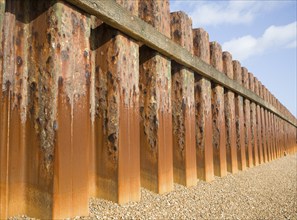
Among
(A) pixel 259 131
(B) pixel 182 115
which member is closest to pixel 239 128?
(A) pixel 259 131

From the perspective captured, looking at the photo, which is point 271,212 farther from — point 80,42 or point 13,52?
point 13,52

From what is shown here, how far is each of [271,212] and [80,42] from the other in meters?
2.73

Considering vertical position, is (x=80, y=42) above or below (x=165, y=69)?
below

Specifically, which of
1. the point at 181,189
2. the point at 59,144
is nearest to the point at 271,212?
the point at 181,189

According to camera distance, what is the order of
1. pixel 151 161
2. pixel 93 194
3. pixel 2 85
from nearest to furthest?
1. pixel 2 85
2. pixel 93 194
3. pixel 151 161

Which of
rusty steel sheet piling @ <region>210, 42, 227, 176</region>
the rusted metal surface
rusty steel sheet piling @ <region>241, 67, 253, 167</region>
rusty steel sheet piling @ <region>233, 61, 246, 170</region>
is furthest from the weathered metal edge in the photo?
the rusted metal surface

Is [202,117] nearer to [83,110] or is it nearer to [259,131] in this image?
[83,110]

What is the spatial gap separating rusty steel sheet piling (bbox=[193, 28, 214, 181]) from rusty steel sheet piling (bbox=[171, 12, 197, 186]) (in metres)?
0.44

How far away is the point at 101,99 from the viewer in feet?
8.29

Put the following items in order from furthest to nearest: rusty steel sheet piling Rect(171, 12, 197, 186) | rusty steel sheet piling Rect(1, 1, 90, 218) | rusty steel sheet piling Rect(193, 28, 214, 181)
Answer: rusty steel sheet piling Rect(193, 28, 214, 181), rusty steel sheet piling Rect(171, 12, 197, 186), rusty steel sheet piling Rect(1, 1, 90, 218)

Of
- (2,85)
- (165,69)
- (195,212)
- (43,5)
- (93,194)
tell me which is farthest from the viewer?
(165,69)

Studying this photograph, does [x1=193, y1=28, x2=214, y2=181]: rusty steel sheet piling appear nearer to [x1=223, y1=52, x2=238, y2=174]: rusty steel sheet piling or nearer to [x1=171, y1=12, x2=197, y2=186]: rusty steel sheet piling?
[x1=171, y1=12, x2=197, y2=186]: rusty steel sheet piling

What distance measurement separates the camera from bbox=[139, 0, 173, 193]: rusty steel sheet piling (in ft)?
9.93

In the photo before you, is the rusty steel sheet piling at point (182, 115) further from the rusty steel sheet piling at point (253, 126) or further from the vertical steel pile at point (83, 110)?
the rusty steel sheet piling at point (253, 126)
